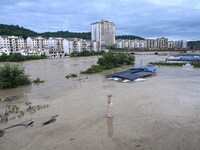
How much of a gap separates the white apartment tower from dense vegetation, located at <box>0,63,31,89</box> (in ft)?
301

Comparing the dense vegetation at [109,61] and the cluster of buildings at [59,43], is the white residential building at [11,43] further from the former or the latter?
the dense vegetation at [109,61]

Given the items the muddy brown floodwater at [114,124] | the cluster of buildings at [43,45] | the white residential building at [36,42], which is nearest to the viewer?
the muddy brown floodwater at [114,124]

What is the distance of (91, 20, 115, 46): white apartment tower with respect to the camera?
355 ft

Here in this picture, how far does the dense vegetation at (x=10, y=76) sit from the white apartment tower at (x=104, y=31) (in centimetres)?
9186

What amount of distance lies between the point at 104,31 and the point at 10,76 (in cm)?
9312

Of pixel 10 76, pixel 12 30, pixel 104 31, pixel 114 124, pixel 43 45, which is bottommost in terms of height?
pixel 114 124

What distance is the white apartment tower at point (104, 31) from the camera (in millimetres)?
108125

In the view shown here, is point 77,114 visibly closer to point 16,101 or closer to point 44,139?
point 44,139

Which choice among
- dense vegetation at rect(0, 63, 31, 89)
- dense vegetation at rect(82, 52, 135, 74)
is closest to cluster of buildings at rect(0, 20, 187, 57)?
dense vegetation at rect(82, 52, 135, 74)

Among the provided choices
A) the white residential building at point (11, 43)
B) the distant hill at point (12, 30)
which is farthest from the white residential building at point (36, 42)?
the distant hill at point (12, 30)

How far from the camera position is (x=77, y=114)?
1022 centimetres

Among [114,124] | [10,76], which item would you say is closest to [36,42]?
[10,76]

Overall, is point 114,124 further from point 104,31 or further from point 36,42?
point 104,31

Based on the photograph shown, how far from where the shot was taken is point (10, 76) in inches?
735
